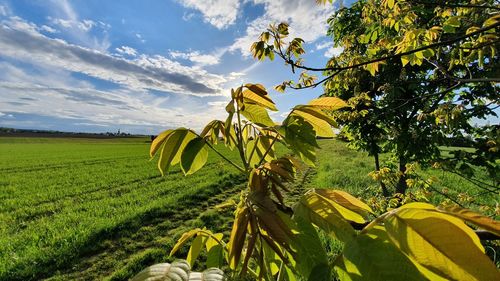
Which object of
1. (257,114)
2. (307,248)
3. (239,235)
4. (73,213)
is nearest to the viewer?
(239,235)

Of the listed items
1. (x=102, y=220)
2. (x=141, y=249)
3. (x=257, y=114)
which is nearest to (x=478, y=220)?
(x=257, y=114)

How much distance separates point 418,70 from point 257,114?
23.4 feet

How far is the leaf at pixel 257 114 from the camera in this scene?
0.98 m

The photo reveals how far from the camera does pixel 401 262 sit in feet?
1.43

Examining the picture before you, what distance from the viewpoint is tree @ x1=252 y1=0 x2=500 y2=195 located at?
2385 mm

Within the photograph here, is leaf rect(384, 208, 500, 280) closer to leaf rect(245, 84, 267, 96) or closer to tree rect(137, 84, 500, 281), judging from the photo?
tree rect(137, 84, 500, 281)

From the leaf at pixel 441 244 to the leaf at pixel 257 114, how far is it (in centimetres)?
59

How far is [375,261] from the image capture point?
1.50 ft

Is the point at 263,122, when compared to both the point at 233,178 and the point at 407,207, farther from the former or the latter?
the point at 233,178

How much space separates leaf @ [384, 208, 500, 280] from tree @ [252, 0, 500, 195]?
2.98 ft

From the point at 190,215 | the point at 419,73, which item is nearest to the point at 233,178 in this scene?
the point at 190,215

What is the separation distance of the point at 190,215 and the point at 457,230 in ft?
29.7

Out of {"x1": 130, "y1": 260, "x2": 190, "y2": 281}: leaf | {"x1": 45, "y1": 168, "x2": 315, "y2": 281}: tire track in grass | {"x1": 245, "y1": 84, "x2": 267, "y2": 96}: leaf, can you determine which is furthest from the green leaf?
{"x1": 45, "y1": 168, "x2": 315, "y2": 281}: tire track in grass

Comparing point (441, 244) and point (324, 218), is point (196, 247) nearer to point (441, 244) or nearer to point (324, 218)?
point (324, 218)
